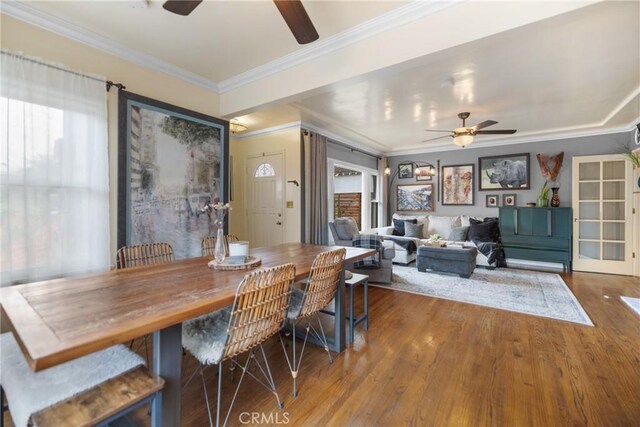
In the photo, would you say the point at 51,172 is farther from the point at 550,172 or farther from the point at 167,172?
the point at 550,172

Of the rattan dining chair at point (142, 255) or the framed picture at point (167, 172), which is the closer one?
the rattan dining chair at point (142, 255)

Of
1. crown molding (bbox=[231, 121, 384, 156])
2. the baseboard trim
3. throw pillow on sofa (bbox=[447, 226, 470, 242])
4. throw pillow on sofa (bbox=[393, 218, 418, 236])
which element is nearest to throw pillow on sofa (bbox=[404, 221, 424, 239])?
throw pillow on sofa (bbox=[393, 218, 418, 236])

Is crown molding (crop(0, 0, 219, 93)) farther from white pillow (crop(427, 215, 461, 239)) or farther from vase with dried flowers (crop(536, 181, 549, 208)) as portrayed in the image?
vase with dried flowers (crop(536, 181, 549, 208))

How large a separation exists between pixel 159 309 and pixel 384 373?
1600 millimetres

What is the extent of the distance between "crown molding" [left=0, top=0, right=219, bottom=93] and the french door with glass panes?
21.5ft

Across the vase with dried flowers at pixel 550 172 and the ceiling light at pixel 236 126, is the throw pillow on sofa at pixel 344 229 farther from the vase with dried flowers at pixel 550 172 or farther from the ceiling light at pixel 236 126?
the vase with dried flowers at pixel 550 172

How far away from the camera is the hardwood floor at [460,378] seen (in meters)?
1.61

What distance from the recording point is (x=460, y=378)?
1.95 meters

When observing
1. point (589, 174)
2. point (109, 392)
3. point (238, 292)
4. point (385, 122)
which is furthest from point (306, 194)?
point (589, 174)

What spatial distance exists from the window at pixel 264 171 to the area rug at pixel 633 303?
500 cm

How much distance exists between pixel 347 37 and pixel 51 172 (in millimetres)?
2657

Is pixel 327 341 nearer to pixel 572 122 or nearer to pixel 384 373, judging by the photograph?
pixel 384 373

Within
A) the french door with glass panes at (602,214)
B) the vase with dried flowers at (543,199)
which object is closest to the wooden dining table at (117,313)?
the vase with dried flowers at (543,199)

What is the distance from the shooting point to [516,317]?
118 inches
